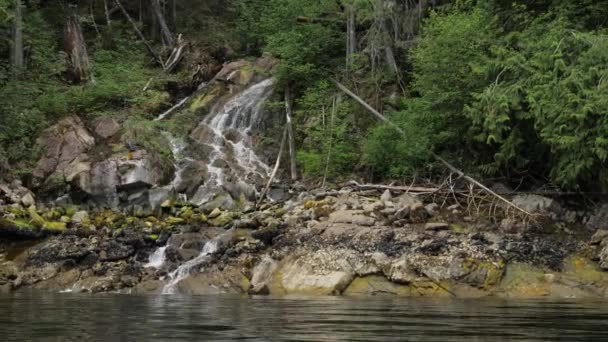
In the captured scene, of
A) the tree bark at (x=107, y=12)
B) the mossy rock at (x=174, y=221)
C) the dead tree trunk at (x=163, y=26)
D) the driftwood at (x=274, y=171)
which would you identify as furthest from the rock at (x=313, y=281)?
the tree bark at (x=107, y=12)

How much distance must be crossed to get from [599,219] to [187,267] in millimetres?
11000

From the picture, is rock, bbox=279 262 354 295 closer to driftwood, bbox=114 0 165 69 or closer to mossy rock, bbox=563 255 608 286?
mossy rock, bbox=563 255 608 286

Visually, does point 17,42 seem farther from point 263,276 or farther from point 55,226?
point 263,276

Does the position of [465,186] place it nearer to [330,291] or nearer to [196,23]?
[330,291]

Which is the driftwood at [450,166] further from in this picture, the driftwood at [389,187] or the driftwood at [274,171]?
the driftwood at [274,171]

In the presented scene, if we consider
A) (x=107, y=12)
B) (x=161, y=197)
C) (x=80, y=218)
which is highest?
(x=107, y=12)

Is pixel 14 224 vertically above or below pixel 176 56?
below

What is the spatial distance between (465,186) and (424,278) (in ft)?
19.6

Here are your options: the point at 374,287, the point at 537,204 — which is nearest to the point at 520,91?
the point at 537,204

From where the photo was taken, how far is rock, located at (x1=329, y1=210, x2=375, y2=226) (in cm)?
1680

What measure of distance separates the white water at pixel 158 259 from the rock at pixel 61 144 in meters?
7.21

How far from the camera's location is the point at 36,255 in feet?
55.4

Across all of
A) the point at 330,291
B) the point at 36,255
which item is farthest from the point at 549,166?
the point at 36,255

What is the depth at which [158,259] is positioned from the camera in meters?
16.9
